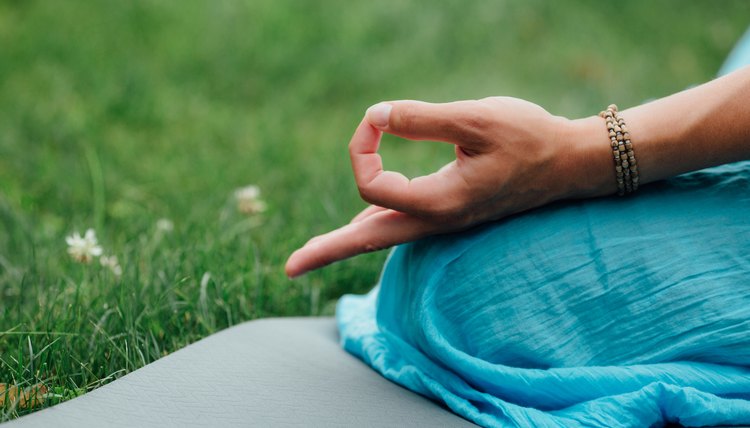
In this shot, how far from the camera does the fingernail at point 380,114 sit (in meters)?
1.10

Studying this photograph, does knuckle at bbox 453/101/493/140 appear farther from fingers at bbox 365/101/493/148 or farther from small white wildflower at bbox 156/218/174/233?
small white wildflower at bbox 156/218/174/233

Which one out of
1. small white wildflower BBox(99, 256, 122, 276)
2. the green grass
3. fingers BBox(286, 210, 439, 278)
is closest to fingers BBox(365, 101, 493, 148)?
fingers BBox(286, 210, 439, 278)

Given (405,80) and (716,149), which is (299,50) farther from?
(716,149)

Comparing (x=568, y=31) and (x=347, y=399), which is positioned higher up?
(x=568, y=31)

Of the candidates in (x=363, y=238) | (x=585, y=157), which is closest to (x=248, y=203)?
(x=363, y=238)

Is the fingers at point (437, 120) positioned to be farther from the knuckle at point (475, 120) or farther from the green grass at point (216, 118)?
the green grass at point (216, 118)

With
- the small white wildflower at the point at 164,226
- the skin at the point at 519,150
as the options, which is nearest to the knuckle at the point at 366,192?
the skin at the point at 519,150

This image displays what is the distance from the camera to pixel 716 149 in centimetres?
112

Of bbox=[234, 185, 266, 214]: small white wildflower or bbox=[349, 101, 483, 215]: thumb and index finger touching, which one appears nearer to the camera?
bbox=[349, 101, 483, 215]: thumb and index finger touching

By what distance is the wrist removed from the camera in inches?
43.8

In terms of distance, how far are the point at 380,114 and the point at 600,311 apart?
1.47 ft

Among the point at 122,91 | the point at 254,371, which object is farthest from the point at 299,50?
the point at 254,371

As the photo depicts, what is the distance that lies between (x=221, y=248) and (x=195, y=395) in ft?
2.62

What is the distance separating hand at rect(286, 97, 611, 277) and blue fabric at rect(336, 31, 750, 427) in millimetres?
68
